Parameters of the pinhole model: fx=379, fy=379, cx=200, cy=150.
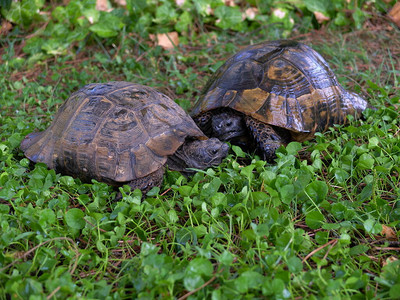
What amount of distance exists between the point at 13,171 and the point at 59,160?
361 millimetres

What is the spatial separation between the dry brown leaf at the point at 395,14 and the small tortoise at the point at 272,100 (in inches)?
130

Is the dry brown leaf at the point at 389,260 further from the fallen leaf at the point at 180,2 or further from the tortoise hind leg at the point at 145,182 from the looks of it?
the fallen leaf at the point at 180,2

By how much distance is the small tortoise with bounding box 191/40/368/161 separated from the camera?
3.56m

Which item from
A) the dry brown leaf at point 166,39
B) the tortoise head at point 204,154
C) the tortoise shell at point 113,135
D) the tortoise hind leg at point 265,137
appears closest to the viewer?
the tortoise shell at point 113,135

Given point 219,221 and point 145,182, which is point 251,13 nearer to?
point 145,182

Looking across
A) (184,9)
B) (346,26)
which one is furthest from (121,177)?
(346,26)

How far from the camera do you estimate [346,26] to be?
21.9 ft

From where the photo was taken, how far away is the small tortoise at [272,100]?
3559 mm

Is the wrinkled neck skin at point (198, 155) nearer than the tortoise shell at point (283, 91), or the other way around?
the wrinkled neck skin at point (198, 155)

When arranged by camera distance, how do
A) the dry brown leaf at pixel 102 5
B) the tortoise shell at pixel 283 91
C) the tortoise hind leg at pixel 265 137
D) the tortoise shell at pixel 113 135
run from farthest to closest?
the dry brown leaf at pixel 102 5, the tortoise shell at pixel 283 91, the tortoise hind leg at pixel 265 137, the tortoise shell at pixel 113 135

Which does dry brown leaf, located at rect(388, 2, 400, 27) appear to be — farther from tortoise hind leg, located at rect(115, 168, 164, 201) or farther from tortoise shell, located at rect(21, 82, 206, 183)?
tortoise hind leg, located at rect(115, 168, 164, 201)

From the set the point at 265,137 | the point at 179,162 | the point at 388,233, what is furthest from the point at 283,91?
the point at 388,233

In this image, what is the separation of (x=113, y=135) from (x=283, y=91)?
65.4 inches

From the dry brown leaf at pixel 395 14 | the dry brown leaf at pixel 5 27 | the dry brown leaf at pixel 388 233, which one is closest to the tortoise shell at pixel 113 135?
the dry brown leaf at pixel 388 233
